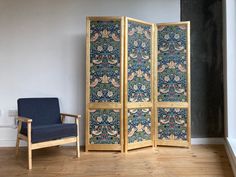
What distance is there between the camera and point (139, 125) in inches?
142

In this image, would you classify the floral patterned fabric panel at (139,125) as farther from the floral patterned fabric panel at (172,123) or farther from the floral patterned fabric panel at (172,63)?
the floral patterned fabric panel at (172,63)

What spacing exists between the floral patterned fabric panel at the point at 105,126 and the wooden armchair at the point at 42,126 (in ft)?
0.91

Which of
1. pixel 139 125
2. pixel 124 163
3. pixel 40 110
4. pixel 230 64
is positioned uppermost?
pixel 230 64

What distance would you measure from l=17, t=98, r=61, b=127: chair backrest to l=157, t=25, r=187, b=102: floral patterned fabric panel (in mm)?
1600

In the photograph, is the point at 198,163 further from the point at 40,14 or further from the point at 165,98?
the point at 40,14

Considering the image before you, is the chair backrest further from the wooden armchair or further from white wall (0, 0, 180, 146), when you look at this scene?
white wall (0, 0, 180, 146)

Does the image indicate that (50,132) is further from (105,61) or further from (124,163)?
(105,61)

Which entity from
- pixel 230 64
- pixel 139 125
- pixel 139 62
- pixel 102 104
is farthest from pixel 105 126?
pixel 230 64

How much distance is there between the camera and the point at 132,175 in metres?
2.63

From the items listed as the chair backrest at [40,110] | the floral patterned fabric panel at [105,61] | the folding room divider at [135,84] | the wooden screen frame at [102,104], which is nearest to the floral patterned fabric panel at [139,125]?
the folding room divider at [135,84]

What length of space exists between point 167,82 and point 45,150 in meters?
2.12

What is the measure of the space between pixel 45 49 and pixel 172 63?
2.01m

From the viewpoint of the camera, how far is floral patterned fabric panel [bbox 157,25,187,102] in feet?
12.0

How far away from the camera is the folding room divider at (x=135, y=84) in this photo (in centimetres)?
350
